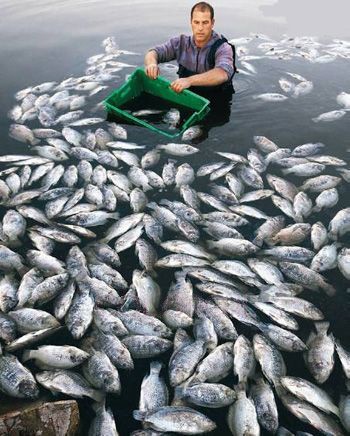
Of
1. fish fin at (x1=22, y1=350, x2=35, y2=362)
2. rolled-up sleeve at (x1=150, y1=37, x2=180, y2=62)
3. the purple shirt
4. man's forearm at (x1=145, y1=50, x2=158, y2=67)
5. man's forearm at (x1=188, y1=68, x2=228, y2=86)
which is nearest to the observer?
fish fin at (x1=22, y1=350, x2=35, y2=362)

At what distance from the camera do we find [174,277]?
4.72 meters

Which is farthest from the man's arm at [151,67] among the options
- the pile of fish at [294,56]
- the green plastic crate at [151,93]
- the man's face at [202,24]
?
the pile of fish at [294,56]

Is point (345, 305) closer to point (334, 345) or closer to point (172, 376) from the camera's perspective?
point (334, 345)

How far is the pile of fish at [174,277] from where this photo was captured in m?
3.64

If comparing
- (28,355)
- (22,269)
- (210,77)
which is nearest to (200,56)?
(210,77)

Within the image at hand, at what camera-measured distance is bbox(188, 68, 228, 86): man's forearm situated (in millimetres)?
6777

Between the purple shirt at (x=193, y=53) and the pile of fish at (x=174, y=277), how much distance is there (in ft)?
5.42

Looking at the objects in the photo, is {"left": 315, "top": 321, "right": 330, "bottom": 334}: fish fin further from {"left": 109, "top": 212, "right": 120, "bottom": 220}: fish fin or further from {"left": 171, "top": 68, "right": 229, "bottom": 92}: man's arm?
{"left": 171, "top": 68, "right": 229, "bottom": 92}: man's arm

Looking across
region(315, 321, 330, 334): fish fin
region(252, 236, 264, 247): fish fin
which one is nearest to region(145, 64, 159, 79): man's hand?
region(252, 236, 264, 247): fish fin

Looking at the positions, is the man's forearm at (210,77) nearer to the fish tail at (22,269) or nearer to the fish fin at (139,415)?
the fish tail at (22,269)

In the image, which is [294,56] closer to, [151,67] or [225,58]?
[225,58]

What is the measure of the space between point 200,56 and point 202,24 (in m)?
0.74

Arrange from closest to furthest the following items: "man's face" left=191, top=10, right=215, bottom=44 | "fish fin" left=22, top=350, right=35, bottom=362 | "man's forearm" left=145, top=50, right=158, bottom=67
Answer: "fish fin" left=22, top=350, right=35, bottom=362, "man's face" left=191, top=10, right=215, bottom=44, "man's forearm" left=145, top=50, right=158, bottom=67

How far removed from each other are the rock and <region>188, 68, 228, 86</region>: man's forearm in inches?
214
